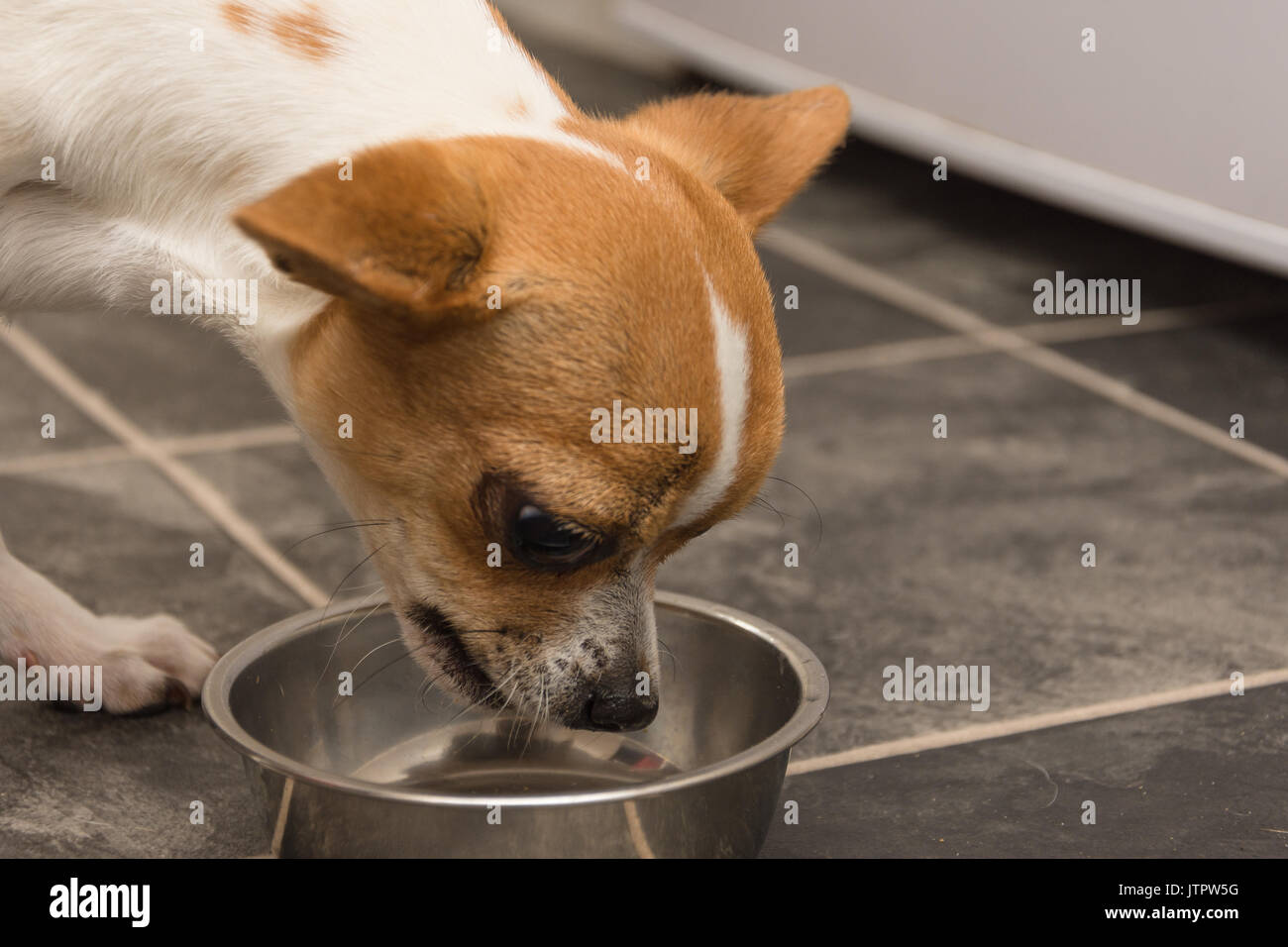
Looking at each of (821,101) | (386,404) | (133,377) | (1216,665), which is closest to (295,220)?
(386,404)

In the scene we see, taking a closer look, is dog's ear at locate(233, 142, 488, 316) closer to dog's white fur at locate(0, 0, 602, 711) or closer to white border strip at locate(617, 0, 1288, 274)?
dog's white fur at locate(0, 0, 602, 711)

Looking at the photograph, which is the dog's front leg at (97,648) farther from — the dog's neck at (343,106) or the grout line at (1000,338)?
the grout line at (1000,338)

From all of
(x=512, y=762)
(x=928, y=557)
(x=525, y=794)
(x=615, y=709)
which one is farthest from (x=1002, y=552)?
(x=525, y=794)

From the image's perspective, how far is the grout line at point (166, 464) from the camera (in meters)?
2.63

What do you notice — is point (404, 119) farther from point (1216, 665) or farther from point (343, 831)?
point (1216, 665)

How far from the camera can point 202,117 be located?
5.86 ft

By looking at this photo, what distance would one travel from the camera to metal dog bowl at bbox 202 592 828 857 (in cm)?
171

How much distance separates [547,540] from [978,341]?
7.18 ft

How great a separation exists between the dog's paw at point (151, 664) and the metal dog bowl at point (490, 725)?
24 centimetres

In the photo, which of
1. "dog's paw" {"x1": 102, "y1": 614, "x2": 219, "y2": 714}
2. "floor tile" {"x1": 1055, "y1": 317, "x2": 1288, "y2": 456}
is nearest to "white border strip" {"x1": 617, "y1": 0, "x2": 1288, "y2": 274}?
"floor tile" {"x1": 1055, "y1": 317, "x2": 1288, "y2": 456}

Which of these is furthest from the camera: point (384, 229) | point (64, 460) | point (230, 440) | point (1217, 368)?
point (1217, 368)

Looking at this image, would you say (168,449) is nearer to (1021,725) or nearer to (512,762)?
(512,762)

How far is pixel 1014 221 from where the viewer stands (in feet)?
14.6

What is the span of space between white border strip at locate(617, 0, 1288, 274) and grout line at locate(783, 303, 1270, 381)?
0.27 metres
